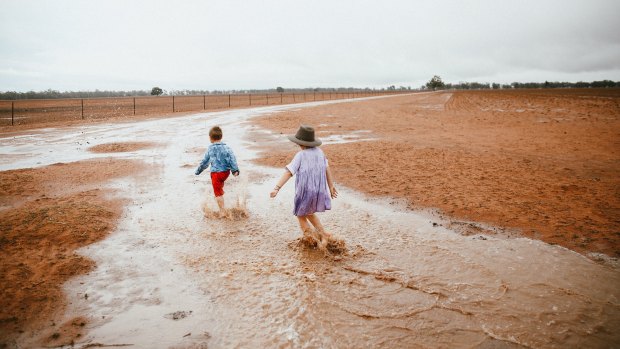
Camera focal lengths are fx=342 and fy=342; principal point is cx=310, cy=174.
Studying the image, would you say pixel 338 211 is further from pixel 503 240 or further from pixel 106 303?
pixel 106 303

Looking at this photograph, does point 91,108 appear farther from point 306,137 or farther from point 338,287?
point 338,287

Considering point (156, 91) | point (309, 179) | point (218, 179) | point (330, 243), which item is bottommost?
point (330, 243)

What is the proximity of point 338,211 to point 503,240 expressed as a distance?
8.49ft

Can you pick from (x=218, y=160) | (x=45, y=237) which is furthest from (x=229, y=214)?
(x=45, y=237)

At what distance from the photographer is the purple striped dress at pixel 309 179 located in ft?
13.8

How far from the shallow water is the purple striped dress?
2.26 feet

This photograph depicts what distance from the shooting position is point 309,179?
422 centimetres

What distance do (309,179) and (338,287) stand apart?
4.31 feet

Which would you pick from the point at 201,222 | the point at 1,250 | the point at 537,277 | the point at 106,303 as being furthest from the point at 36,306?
the point at 537,277

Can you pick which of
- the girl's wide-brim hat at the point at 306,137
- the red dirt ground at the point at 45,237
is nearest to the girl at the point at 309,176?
the girl's wide-brim hat at the point at 306,137

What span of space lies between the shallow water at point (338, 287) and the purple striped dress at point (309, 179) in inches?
27.1

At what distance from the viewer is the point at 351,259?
14.2 feet

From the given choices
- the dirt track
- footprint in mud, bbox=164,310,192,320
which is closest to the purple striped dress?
footprint in mud, bbox=164,310,192,320

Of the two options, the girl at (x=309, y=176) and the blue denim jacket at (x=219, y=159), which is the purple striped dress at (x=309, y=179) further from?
the blue denim jacket at (x=219, y=159)
